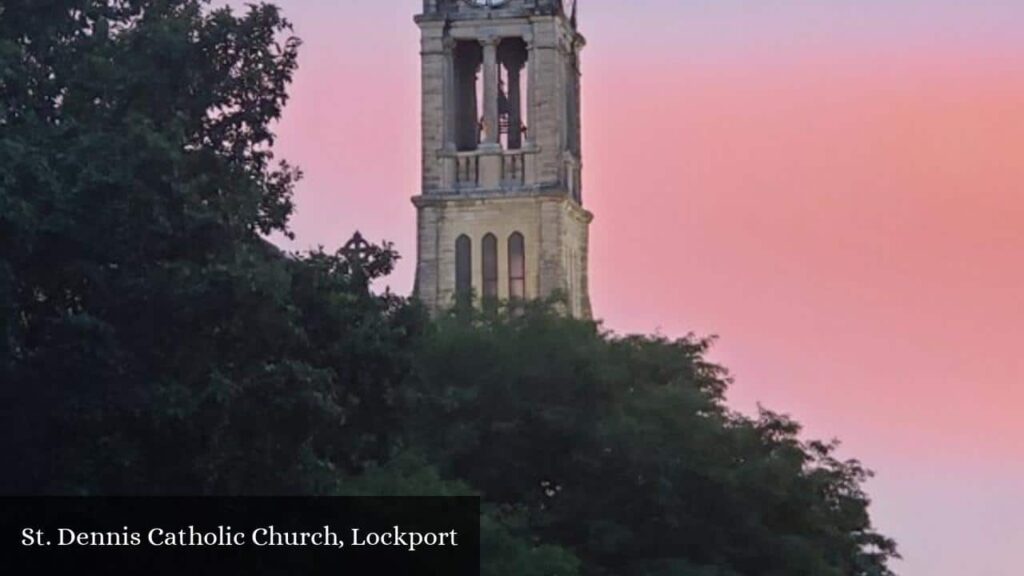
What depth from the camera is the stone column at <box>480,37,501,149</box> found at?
95000 mm

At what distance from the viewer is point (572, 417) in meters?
55.1

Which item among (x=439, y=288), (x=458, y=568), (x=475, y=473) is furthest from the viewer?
(x=439, y=288)

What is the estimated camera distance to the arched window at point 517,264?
94688 millimetres

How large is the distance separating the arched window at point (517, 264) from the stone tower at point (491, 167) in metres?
0.03

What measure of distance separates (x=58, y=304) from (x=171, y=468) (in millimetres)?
2195

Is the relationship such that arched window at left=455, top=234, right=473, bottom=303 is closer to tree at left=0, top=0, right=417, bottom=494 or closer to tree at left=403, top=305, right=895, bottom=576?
tree at left=403, top=305, right=895, bottom=576

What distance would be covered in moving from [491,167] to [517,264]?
2.94 metres

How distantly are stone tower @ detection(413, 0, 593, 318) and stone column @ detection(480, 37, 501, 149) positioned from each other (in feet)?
0.09

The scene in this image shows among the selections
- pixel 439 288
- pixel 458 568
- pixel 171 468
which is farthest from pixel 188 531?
pixel 439 288

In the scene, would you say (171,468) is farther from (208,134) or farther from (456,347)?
(456,347)

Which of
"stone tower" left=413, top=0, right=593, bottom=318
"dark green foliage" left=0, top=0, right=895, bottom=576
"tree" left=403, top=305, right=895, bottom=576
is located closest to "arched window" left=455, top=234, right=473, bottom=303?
"stone tower" left=413, top=0, right=593, bottom=318

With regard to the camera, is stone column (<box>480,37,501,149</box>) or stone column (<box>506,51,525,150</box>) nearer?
stone column (<box>480,37,501,149</box>)

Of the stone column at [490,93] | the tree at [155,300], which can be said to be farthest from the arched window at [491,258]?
the tree at [155,300]

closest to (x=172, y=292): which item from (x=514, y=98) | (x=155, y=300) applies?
(x=155, y=300)
